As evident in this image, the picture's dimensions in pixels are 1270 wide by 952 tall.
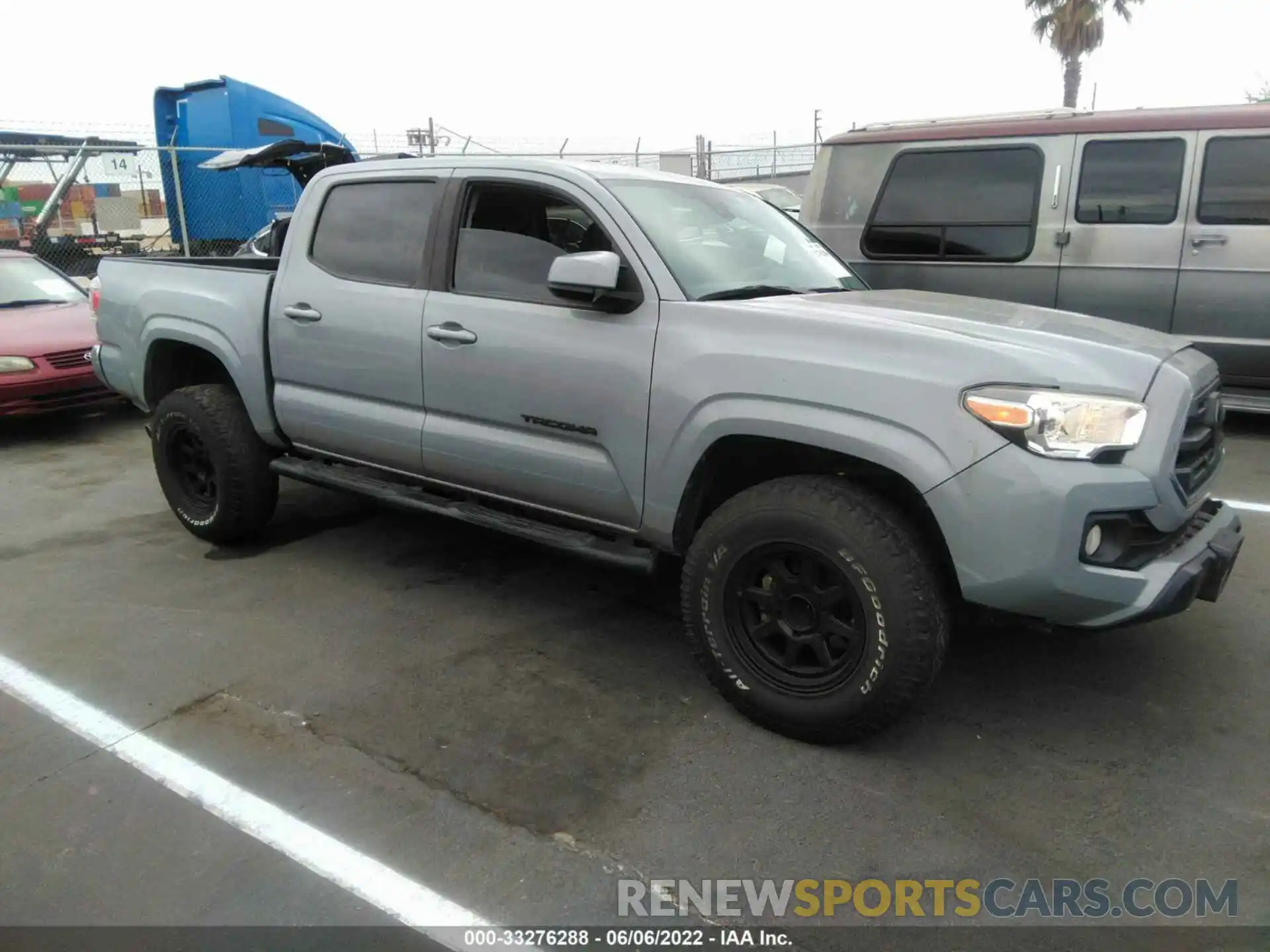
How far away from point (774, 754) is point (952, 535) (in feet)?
2.99

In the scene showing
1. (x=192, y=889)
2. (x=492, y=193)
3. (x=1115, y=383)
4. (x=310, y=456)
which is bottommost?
(x=192, y=889)

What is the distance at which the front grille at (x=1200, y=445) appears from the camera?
2.84 metres

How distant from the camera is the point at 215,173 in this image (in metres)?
14.0

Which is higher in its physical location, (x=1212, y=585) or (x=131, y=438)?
(x=1212, y=585)

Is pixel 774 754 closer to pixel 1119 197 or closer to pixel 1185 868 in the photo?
pixel 1185 868

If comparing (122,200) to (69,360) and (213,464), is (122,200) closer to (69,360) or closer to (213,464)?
(69,360)

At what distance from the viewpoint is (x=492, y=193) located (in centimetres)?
387

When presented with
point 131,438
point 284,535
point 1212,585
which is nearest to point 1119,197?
point 1212,585

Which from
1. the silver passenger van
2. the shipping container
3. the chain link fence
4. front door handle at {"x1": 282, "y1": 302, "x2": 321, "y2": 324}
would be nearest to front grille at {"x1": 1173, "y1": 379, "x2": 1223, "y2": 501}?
front door handle at {"x1": 282, "y1": 302, "x2": 321, "y2": 324}

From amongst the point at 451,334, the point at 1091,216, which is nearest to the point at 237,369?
the point at 451,334

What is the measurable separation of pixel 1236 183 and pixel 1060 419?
195 inches

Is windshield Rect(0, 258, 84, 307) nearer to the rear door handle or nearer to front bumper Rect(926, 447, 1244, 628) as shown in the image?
front bumper Rect(926, 447, 1244, 628)

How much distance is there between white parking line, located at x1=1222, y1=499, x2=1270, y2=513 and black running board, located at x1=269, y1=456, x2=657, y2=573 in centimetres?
359

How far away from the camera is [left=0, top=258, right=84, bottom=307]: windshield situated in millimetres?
8359
